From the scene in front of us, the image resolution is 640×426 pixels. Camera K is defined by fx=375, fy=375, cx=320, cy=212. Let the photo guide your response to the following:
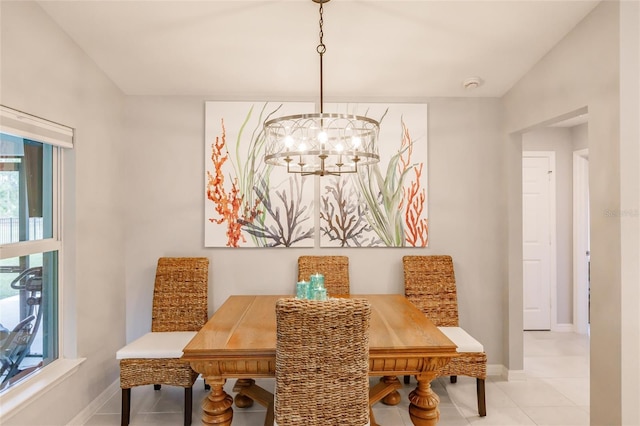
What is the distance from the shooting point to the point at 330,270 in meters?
3.19

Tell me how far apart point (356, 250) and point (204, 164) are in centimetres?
154

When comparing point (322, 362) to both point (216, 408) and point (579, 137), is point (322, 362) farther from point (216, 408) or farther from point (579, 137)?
point (579, 137)

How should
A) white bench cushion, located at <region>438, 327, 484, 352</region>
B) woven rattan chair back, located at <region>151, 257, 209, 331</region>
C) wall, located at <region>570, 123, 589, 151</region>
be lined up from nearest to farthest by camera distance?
white bench cushion, located at <region>438, 327, 484, 352</region>, woven rattan chair back, located at <region>151, 257, 209, 331</region>, wall, located at <region>570, 123, 589, 151</region>

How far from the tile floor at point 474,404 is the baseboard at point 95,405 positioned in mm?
33

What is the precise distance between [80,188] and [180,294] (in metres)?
1.07

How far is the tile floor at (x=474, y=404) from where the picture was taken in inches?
101

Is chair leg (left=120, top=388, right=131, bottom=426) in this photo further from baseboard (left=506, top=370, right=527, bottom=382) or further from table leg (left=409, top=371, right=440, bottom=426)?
baseboard (left=506, top=370, right=527, bottom=382)

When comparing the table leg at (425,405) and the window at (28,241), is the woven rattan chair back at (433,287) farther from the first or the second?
the window at (28,241)

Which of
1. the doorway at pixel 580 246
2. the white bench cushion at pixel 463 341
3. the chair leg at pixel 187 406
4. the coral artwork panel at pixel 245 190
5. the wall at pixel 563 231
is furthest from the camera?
the wall at pixel 563 231

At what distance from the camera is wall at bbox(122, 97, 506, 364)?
10.7 feet

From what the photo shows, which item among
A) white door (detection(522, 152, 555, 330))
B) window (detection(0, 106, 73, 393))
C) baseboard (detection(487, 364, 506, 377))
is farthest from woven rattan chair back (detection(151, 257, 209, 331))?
white door (detection(522, 152, 555, 330))

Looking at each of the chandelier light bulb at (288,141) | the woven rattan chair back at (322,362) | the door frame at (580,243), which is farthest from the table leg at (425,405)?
the door frame at (580,243)

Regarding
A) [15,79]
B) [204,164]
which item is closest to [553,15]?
[204,164]

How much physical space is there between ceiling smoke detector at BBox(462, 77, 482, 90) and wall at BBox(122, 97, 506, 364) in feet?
1.01
